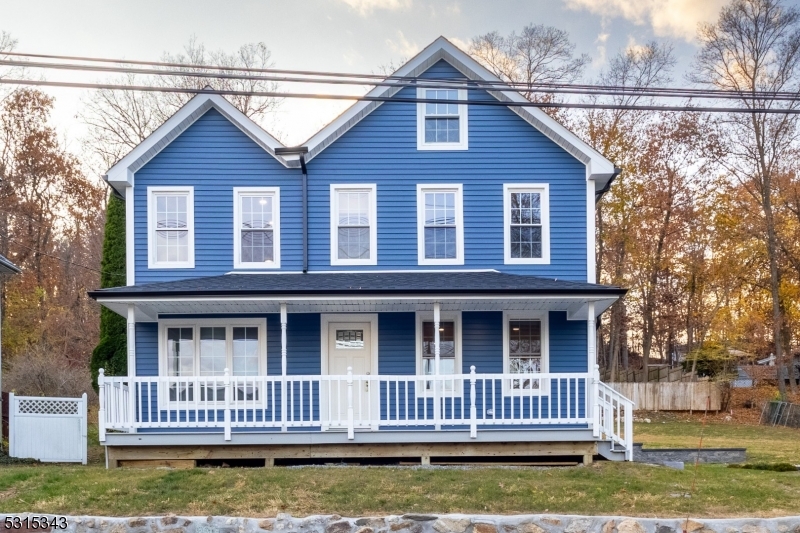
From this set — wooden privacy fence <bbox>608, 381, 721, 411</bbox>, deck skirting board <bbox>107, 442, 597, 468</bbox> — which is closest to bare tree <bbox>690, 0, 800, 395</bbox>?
wooden privacy fence <bbox>608, 381, 721, 411</bbox>

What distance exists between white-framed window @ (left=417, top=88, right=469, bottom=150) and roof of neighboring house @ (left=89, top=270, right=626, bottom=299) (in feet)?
8.46

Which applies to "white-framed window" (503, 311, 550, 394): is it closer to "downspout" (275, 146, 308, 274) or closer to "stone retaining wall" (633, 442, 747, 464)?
"stone retaining wall" (633, 442, 747, 464)

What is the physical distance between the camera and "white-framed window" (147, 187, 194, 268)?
1288cm

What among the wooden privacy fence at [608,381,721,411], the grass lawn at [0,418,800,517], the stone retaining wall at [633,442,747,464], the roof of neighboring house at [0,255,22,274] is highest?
the roof of neighboring house at [0,255,22,274]

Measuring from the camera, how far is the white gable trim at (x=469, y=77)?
1283 cm

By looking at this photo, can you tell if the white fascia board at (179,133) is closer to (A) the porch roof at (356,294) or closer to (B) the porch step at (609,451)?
(A) the porch roof at (356,294)

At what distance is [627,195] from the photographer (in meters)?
26.5

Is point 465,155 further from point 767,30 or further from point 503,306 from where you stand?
point 767,30

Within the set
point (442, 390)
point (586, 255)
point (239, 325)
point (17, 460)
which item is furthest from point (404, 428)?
point (17, 460)

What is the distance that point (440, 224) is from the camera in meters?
13.1

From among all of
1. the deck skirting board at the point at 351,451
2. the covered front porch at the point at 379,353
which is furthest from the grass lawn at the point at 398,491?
the covered front porch at the point at 379,353

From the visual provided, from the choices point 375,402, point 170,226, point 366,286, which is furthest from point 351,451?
point 170,226

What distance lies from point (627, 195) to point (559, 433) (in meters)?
17.5

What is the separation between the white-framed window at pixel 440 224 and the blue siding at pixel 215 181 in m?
2.39
